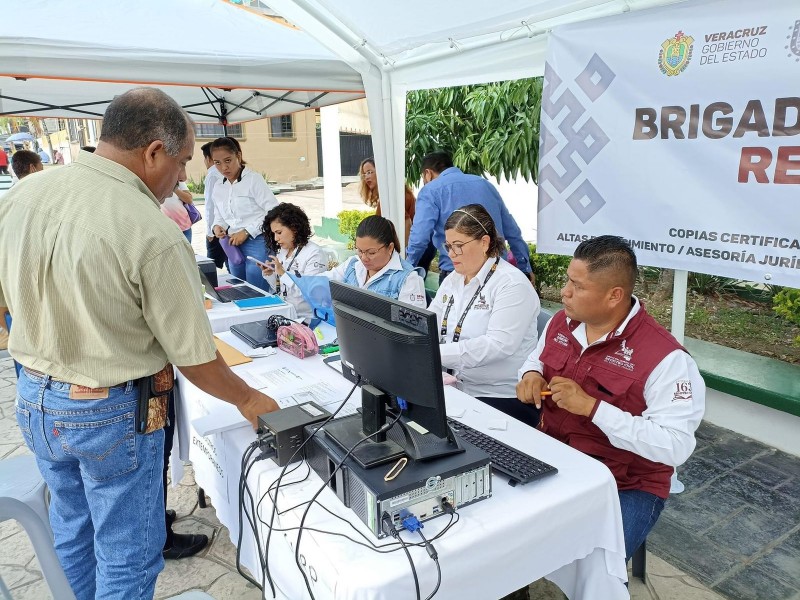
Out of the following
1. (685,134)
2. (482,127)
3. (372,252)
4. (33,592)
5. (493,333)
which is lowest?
(33,592)

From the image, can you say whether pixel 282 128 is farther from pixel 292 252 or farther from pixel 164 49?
pixel 292 252

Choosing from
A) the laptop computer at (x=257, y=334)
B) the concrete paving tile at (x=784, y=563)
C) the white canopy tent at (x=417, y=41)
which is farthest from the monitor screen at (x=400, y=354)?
the white canopy tent at (x=417, y=41)

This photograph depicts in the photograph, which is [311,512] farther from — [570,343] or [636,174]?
[636,174]

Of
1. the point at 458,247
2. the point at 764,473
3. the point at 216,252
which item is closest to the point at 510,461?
the point at 458,247

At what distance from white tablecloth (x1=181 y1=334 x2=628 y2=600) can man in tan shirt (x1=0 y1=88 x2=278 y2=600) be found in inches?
11.0

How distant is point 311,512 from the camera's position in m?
1.25

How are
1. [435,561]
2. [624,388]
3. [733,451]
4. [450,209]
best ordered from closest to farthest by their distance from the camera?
[435,561]
[624,388]
[733,451]
[450,209]

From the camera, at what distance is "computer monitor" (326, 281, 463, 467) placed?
1.18 m

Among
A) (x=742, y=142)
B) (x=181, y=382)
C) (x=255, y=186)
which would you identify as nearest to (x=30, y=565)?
(x=181, y=382)

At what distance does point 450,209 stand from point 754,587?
8.18 feet

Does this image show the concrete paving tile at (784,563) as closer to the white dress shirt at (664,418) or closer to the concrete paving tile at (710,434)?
the concrete paving tile at (710,434)

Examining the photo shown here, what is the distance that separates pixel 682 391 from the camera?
58.7 inches

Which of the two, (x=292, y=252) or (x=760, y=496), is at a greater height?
(x=292, y=252)

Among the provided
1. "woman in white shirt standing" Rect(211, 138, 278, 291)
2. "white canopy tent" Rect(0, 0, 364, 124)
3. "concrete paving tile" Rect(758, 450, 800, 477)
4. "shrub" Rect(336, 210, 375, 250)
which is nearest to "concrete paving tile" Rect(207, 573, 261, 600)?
"concrete paving tile" Rect(758, 450, 800, 477)
